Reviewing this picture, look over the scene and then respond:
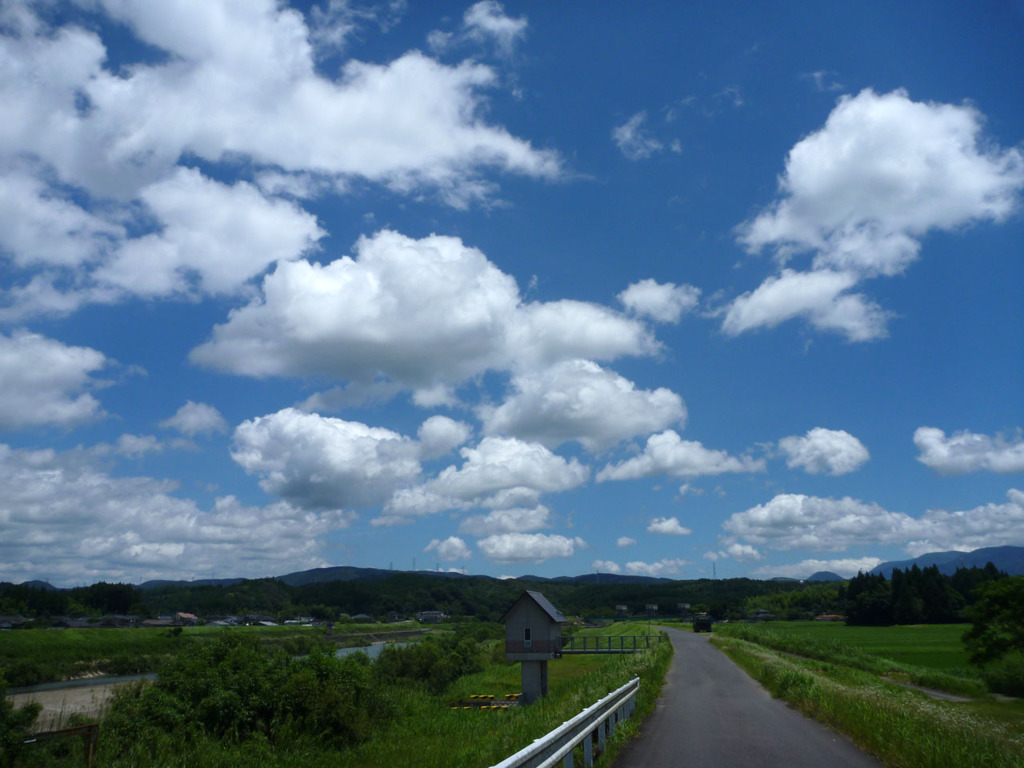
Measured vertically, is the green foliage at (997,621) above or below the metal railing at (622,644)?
above

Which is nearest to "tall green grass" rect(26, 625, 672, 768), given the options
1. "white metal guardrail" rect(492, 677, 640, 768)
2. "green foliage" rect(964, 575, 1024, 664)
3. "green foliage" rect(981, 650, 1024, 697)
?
"white metal guardrail" rect(492, 677, 640, 768)

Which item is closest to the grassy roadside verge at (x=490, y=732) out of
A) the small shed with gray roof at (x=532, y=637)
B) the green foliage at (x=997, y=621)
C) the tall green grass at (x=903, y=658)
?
the small shed with gray roof at (x=532, y=637)

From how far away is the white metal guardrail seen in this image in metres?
7.36

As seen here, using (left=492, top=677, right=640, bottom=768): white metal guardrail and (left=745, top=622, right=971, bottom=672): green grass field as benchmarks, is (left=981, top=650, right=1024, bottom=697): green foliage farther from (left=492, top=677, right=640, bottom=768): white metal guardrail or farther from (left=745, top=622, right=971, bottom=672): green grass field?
(left=492, top=677, right=640, bottom=768): white metal guardrail

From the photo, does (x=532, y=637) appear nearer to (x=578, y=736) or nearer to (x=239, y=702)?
(x=239, y=702)

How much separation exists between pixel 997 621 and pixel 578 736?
164ft

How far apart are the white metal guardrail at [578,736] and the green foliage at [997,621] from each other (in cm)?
4301

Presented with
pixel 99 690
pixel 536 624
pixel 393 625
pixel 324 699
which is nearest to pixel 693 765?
pixel 324 699

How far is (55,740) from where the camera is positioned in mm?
16938

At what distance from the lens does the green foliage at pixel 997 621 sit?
44781 mm

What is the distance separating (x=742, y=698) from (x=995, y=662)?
120 feet

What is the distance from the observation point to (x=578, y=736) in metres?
9.36

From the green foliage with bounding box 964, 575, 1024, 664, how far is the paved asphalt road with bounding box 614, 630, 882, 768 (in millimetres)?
35292

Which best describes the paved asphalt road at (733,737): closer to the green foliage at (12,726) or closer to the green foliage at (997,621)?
the green foliage at (12,726)
